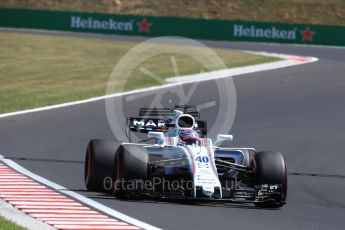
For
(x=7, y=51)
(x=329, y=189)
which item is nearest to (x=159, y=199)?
(x=329, y=189)

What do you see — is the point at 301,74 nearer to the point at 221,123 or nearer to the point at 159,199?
the point at 221,123

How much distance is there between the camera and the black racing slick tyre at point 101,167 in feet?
46.6

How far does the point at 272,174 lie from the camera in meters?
13.7

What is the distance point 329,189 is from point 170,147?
2890mm

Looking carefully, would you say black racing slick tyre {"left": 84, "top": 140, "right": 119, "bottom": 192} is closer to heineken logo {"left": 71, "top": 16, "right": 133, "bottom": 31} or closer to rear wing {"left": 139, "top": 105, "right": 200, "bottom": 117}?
rear wing {"left": 139, "top": 105, "right": 200, "bottom": 117}

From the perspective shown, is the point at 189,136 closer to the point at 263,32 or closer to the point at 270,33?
the point at 270,33

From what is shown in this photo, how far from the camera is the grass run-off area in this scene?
29062mm

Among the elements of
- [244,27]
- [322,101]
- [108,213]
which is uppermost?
[244,27]

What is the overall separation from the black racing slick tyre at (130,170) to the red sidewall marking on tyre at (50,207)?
0.73 metres

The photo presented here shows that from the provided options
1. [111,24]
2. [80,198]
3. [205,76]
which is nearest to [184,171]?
[80,198]

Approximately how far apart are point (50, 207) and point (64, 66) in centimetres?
2414

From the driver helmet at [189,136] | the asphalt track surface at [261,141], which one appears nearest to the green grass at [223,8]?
the asphalt track surface at [261,141]

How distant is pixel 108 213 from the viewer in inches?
492

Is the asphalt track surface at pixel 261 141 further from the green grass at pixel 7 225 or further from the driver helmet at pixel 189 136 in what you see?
the green grass at pixel 7 225
